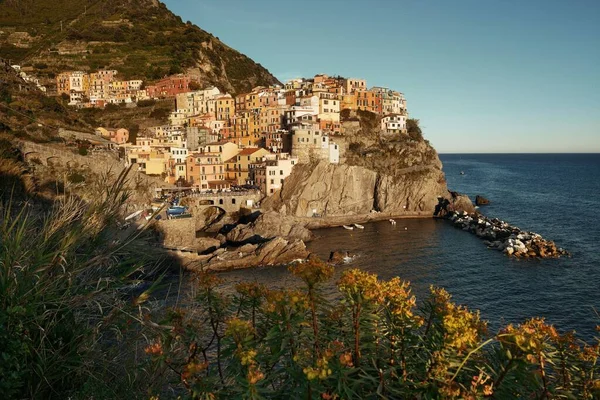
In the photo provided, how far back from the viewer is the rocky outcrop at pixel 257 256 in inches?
1200

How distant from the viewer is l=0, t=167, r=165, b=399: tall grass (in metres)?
2.98

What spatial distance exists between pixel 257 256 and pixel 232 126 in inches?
1412

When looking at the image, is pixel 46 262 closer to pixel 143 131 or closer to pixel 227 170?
pixel 227 170

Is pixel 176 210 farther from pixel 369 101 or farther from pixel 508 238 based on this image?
pixel 369 101

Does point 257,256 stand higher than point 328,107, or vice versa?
point 328,107

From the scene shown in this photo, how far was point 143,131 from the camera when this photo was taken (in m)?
61.7

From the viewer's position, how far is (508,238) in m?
37.5

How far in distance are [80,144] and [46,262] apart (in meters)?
43.5

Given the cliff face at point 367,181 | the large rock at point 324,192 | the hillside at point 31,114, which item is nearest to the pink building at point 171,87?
the hillside at point 31,114

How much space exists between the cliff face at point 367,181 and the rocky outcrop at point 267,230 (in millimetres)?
7020

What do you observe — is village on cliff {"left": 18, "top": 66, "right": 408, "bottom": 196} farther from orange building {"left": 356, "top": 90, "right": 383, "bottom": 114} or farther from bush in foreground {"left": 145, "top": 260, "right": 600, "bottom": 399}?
bush in foreground {"left": 145, "top": 260, "right": 600, "bottom": 399}

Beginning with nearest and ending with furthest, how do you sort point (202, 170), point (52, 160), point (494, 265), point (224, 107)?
point (494, 265) → point (52, 160) → point (202, 170) → point (224, 107)

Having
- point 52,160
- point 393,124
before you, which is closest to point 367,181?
point 393,124

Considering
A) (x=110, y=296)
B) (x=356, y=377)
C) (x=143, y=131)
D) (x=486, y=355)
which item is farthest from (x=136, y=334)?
(x=143, y=131)
